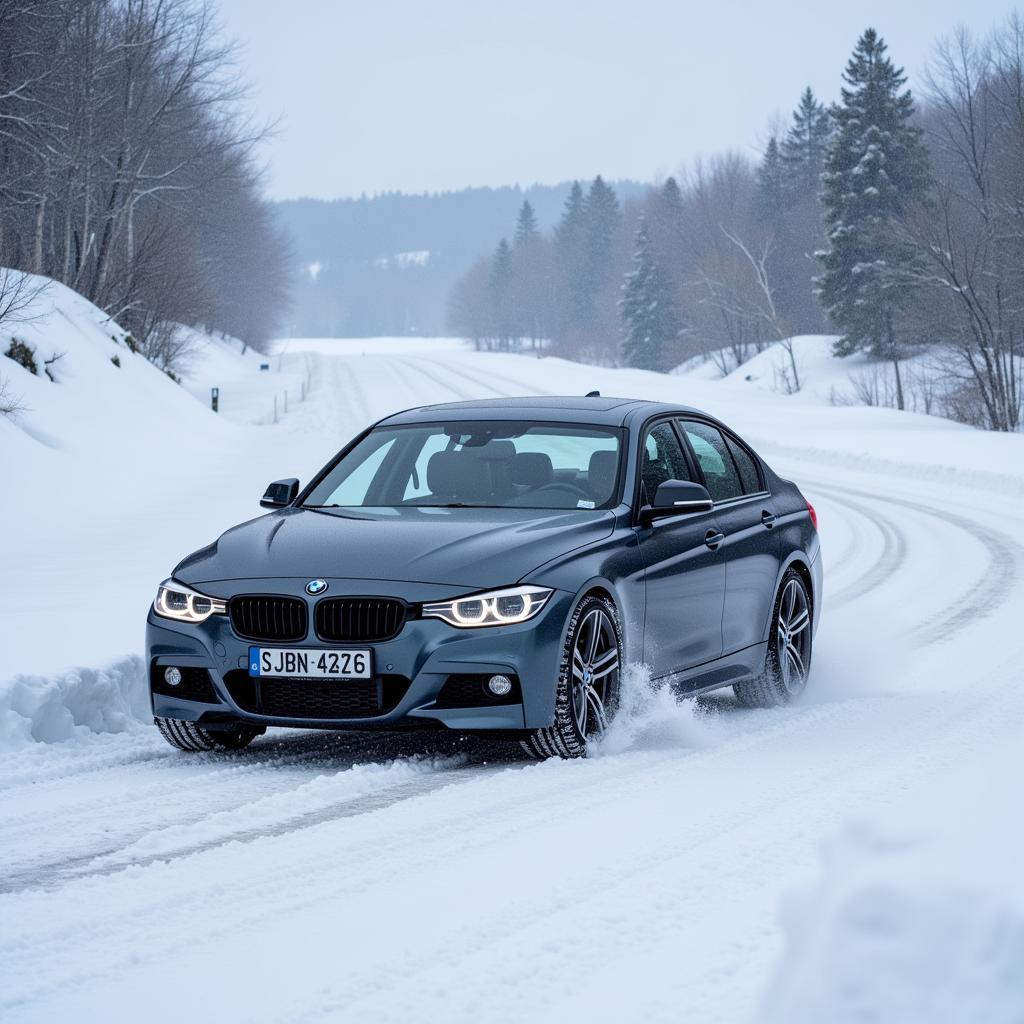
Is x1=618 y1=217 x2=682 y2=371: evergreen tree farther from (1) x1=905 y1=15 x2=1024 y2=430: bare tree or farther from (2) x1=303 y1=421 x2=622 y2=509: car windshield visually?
(2) x1=303 y1=421 x2=622 y2=509: car windshield

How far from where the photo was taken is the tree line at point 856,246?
47969 mm

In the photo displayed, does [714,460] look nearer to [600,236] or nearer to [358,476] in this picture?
[358,476]

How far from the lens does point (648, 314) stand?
104500mm

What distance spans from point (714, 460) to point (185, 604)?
313cm

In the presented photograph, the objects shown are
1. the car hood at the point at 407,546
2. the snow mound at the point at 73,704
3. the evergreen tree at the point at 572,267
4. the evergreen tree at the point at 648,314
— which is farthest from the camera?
the evergreen tree at the point at 572,267

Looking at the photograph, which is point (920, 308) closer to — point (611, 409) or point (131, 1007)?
point (611, 409)

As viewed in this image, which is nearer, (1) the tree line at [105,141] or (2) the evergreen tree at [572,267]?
(1) the tree line at [105,141]

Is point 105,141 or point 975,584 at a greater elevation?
point 105,141

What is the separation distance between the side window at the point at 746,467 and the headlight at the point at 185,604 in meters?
3.31

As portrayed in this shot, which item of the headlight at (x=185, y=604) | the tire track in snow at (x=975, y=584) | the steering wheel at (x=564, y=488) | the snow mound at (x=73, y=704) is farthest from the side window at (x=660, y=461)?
the tire track in snow at (x=975, y=584)

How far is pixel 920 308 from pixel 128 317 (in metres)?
24.1

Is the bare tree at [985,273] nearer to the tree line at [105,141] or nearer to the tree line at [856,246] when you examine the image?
the tree line at [856,246]

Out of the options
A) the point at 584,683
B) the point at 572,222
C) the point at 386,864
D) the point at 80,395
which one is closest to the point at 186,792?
the point at 386,864

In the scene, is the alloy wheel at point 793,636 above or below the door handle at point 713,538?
below
